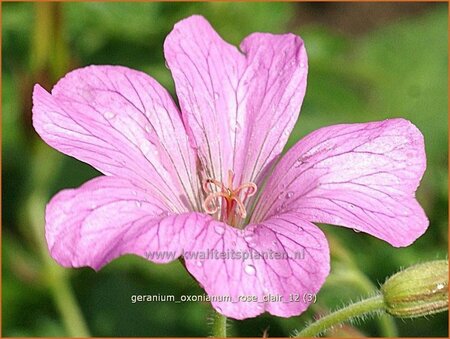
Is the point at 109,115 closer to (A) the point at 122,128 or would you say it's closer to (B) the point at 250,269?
(A) the point at 122,128

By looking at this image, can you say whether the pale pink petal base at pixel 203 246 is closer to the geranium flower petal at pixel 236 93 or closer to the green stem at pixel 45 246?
the geranium flower petal at pixel 236 93

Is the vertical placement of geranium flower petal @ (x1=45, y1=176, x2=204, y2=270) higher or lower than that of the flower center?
higher

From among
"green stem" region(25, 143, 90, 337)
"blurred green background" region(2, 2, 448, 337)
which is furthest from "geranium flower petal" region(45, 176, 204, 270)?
"green stem" region(25, 143, 90, 337)

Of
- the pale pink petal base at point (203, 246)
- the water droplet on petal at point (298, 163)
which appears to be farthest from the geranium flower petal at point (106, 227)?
the water droplet on petal at point (298, 163)

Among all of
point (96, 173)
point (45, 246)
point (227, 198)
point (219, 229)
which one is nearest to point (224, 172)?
point (227, 198)

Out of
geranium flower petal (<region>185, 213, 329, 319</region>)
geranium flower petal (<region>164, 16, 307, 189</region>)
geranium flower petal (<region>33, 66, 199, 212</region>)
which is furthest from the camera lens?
geranium flower petal (<region>164, 16, 307, 189</region>)

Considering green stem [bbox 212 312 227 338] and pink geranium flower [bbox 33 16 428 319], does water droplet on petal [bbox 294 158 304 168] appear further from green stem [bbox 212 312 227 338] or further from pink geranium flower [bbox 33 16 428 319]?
green stem [bbox 212 312 227 338]
